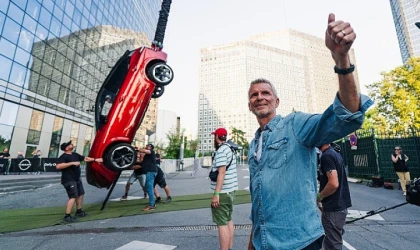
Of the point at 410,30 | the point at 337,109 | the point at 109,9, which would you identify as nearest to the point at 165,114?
the point at 109,9

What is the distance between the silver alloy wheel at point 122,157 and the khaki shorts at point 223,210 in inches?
124

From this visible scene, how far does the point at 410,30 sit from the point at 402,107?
7815cm

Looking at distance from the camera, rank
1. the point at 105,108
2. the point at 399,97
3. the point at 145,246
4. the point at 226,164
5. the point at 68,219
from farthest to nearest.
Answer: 1. the point at 399,97
2. the point at 105,108
3. the point at 68,219
4. the point at 145,246
5. the point at 226,164

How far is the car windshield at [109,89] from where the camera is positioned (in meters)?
5.79

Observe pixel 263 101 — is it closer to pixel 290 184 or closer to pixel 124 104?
pixel 290 184

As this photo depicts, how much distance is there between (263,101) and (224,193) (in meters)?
2.15

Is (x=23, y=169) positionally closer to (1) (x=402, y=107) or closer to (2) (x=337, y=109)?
(2) (x=337, y=109)

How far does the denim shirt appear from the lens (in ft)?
4.19

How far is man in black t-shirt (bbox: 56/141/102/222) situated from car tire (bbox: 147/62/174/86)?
2583mm

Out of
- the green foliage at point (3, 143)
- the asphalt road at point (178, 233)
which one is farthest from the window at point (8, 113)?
the asphalt road at point (178, 233)

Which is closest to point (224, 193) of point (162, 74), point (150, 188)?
point (150, 188)

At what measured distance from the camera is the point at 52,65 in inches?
958

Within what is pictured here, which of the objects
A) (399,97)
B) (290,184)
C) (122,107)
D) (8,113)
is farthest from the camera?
(399,97)

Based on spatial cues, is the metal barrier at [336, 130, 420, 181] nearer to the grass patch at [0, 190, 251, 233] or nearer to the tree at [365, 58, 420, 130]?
the grass patch at [0, 190, 251, 233]
